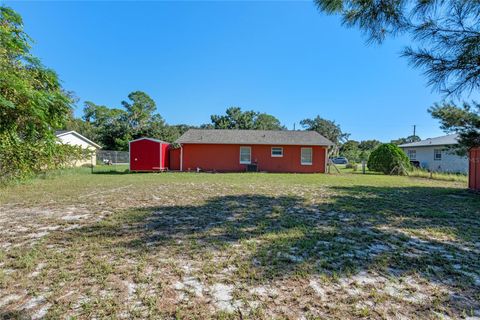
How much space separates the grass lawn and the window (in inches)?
497

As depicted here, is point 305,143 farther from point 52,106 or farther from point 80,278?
point 80,278

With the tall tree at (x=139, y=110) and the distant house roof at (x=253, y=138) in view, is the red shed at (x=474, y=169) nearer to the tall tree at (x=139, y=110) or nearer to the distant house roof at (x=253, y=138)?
the distant house roof at (x=253, y=138)

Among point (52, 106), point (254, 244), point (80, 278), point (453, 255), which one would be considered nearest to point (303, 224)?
point (254, 244)

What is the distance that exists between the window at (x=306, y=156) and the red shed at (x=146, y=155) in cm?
941

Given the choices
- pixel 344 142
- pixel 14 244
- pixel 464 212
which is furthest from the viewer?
pixel 344 142

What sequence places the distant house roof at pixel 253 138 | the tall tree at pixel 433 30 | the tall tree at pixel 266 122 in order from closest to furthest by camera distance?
the tall tree at pixel 433 30, the distant house roof at pixel 253 138, the tall tree at pixel 266 122

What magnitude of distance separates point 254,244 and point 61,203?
533cm

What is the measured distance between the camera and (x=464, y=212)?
590 centimetres

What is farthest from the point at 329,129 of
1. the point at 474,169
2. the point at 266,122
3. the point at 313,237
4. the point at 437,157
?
the point at 313,237

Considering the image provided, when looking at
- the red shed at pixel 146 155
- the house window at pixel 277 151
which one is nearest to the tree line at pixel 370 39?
the red shed at pixel 146 155

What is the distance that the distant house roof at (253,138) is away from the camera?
1809cm

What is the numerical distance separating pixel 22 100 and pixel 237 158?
14920 mm

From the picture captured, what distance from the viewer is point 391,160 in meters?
17.8

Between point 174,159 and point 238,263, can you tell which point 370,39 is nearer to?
point 238,263
